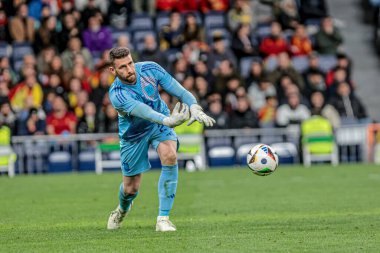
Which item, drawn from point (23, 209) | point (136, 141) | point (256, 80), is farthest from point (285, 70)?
point (136, 141)

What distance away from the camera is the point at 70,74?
88.2 feet

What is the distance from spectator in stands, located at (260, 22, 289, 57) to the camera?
27.8 meters

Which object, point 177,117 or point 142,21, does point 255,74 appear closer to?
point 142,21

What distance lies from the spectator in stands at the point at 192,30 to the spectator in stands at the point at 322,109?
351 centimetres

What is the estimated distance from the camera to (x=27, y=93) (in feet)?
86.4

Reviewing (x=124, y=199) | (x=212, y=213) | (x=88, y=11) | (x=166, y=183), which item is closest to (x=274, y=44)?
(x=88, y=11)

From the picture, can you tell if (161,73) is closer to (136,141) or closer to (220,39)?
(136,141)

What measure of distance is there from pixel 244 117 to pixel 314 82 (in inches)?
94.3

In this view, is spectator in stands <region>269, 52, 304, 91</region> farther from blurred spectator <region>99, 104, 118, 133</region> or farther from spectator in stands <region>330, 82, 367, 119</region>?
blurred spectator <region>99, 104, 118, 133</region>

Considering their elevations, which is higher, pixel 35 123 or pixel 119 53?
pixel 119 53

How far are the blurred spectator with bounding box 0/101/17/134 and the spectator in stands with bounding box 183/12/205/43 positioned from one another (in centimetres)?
489

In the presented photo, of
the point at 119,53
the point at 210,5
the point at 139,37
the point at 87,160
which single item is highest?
the point at 210,5

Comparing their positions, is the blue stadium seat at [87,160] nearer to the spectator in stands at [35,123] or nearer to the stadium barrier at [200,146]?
the stadium barrier at [200,146]

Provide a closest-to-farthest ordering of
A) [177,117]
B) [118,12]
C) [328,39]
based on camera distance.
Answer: [177,117], [328,39], [118,12]
